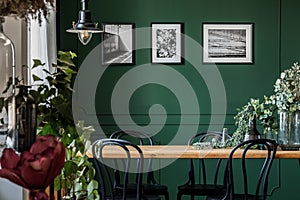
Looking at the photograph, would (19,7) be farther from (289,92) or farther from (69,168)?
(289,92)

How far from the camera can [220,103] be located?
567cm

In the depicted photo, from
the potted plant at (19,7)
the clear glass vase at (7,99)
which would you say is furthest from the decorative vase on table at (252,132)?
the potted plant at (19,7)

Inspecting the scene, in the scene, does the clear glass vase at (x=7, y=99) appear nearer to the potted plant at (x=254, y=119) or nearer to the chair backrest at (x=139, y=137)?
the potted plant at (x=254, y=119)

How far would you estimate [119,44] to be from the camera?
18.5ft

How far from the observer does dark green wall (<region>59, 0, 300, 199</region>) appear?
564cm

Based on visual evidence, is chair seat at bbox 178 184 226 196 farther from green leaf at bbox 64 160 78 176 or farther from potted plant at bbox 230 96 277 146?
green leaf at bbox 64 160 78 176

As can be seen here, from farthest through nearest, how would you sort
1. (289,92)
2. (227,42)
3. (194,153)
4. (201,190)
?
1. (227,42)
2. (201,190)
3. (289,92)
4. (194,153)

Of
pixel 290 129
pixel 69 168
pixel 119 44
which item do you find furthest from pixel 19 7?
pixel 119 44

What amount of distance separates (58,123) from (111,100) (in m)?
3.50

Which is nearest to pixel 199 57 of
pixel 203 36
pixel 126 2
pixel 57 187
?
pixel 203 36

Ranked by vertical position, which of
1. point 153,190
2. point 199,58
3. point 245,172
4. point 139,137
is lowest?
point 153,190

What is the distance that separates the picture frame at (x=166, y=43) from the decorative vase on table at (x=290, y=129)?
5.25 feet

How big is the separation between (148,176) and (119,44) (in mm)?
1448

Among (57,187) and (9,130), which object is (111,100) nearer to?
(57,187)
